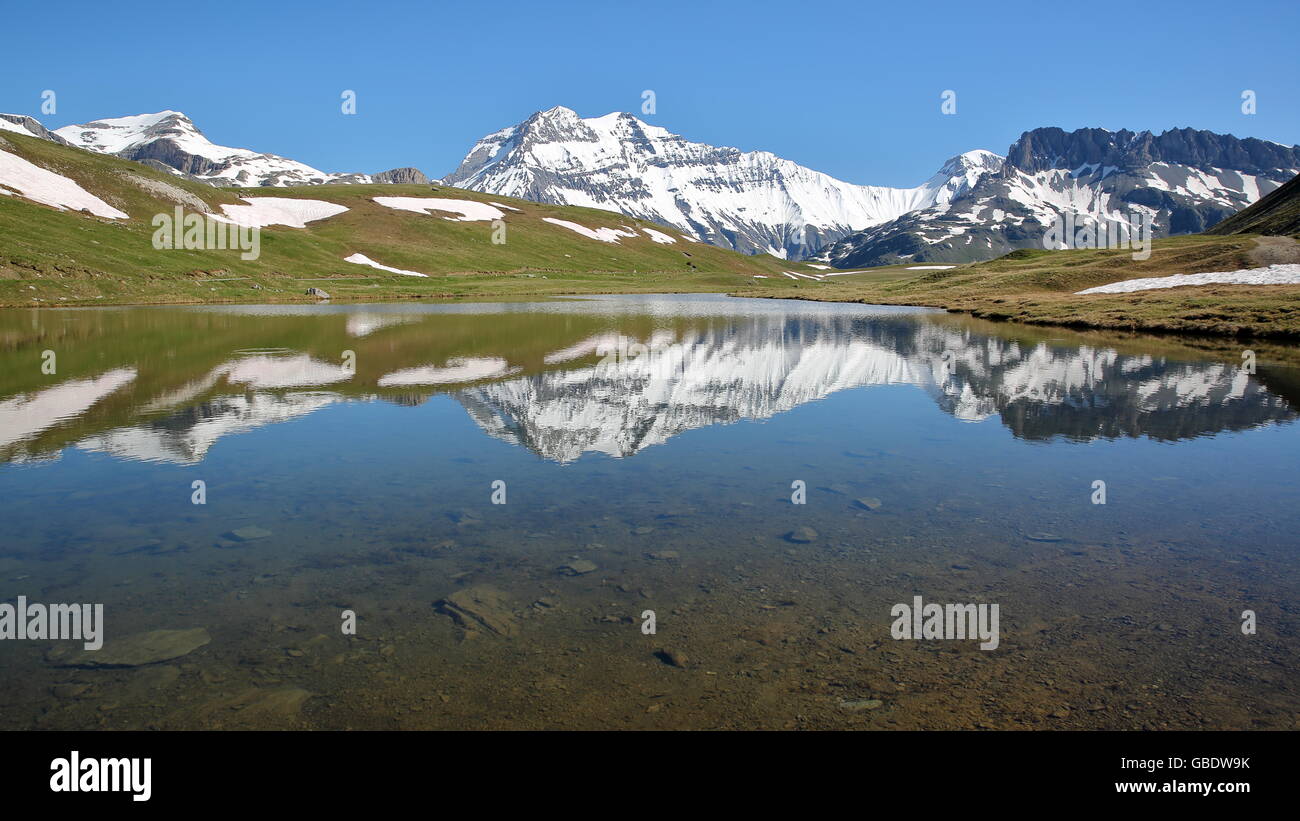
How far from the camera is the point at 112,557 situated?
1080cm

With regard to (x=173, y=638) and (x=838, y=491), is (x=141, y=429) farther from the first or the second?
(x=838, y=491)

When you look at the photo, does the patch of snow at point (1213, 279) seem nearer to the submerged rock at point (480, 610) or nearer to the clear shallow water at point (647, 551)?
the clear shallow water at point (647, 551)

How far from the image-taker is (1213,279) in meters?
69.7

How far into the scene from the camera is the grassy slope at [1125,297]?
168 ft

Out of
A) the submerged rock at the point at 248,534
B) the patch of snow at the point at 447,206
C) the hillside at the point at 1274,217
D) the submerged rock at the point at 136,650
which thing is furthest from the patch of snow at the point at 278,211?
the hillside at the point at 1274,217

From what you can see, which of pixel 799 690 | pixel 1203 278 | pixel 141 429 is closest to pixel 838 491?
pixel 799 690

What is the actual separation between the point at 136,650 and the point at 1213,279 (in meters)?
88.7

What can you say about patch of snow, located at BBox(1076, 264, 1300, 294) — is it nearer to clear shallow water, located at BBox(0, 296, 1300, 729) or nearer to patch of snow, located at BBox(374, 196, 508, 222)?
clear shallow water, located at BBox(0, 296, 1300, 729)

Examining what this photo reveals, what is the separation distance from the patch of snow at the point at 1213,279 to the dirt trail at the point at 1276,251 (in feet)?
10.4

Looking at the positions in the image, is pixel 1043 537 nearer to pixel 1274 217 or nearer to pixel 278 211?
pixel 278 211

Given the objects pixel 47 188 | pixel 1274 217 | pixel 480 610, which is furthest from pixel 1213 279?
pixel 47 188

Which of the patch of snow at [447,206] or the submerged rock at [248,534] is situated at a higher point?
the patch of snow at [447,206]

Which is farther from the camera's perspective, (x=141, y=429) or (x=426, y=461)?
(x=141, y=429)
